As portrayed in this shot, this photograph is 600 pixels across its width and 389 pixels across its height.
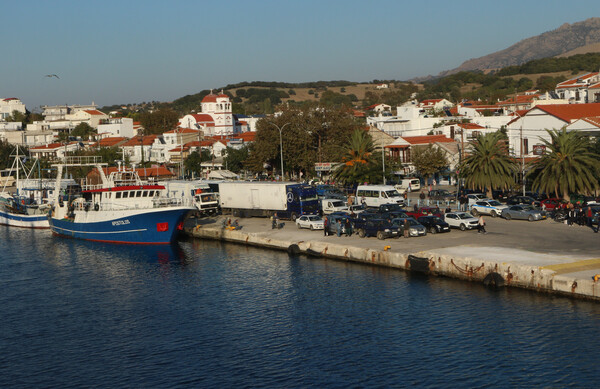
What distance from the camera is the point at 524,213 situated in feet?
175

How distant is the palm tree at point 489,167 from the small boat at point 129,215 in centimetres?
2688

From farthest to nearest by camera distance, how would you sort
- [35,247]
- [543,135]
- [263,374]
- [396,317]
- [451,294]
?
[543,135]
[35,247]
[451,294]
[396,317]
[263,374]

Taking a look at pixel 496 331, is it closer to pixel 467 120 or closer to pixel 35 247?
pixel 35 247

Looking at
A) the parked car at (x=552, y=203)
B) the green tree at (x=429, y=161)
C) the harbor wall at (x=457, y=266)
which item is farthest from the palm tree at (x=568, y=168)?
the green tree at (x=429, y=161)

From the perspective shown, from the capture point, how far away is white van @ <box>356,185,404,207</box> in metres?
63.0

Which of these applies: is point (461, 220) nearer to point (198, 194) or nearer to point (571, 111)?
point (198, 194)

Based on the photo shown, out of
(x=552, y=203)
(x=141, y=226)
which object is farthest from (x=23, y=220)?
(x=552, y=203)

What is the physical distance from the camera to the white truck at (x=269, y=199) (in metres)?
60.5

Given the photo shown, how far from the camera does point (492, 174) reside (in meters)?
63.6

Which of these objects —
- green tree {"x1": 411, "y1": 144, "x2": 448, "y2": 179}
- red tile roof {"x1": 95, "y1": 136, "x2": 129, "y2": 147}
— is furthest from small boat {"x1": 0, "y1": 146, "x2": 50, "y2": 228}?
red tile roof {"x1": 95, "y1": 136, "x2": 129, "y2": 147}

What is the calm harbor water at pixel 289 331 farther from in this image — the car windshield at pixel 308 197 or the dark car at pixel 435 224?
the car windshield at pixel 308 197

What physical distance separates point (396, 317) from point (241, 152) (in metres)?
83.3

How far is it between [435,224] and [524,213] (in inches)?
355

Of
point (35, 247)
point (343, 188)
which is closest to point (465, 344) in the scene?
point (35, 247)
